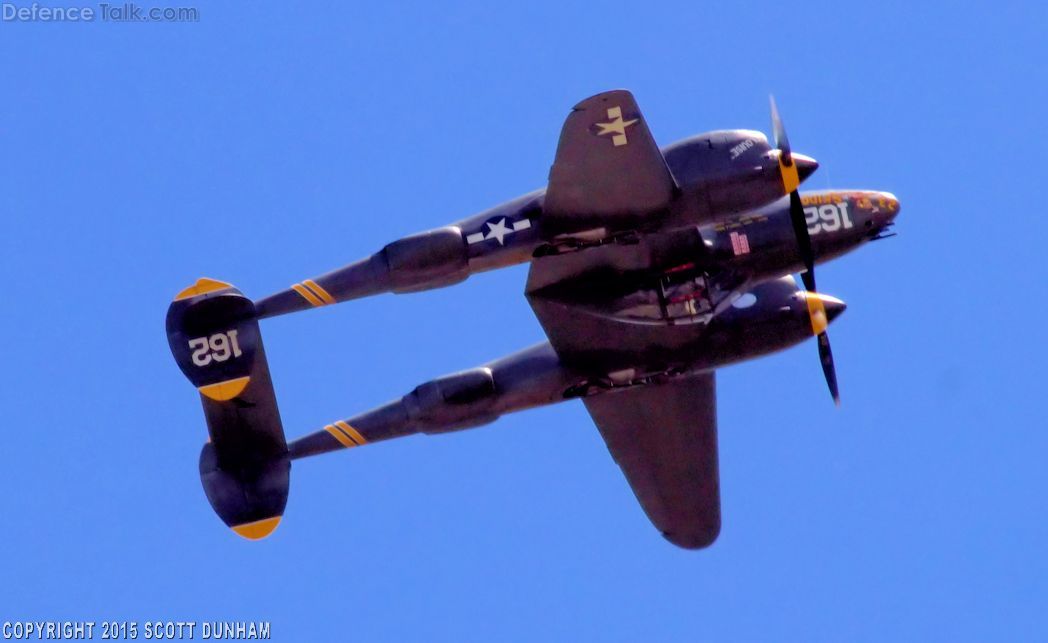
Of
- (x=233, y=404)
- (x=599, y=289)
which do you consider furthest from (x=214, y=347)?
(x=599, y=289)

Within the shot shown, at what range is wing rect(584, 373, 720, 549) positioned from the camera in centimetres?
4256

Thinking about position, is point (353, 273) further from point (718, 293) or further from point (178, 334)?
point (718, 293)

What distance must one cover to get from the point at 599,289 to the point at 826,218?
17.1 ft

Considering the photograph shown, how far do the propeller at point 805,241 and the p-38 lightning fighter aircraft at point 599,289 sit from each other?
0.04 meters

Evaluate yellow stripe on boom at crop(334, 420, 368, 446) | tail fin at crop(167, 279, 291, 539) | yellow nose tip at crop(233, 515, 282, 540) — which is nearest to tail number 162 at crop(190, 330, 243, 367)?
tail fin at crop(167, 279, 291, 539)

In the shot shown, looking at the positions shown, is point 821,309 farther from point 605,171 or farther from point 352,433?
point 352,433

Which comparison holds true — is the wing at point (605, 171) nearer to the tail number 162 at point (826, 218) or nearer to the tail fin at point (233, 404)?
the tail number 162 at point (826, 218)

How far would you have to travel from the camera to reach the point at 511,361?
41281 mm

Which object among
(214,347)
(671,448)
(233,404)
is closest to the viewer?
(214,347)

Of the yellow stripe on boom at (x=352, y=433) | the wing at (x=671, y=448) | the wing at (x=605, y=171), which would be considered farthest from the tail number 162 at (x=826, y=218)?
the yellow stripe on boom at (x=352, y=433)

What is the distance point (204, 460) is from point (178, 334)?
11.0 ft

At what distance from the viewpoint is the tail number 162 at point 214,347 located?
38.6m

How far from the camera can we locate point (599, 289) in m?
39.9

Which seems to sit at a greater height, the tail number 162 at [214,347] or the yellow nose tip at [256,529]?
the tail number 162 at [214,347]
